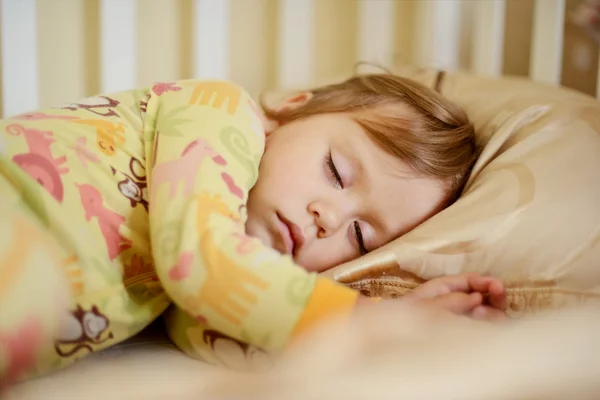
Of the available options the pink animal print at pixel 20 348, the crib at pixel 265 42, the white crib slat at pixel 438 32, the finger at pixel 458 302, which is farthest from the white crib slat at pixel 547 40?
the pink animal print at pixel 20 348

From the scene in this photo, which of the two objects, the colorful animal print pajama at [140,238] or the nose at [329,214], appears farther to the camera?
the nose at [329,214]

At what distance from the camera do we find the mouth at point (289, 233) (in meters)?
0.68

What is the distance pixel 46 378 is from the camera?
50cm

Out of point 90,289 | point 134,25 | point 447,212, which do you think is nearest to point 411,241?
point 447,212

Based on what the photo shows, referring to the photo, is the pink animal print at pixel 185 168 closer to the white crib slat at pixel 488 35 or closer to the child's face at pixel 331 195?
the child's face at pixel 331 195

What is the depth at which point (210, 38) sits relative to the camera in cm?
113

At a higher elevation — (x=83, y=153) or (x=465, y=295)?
(x=83, y=153)

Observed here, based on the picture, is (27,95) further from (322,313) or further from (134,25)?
(322,313)

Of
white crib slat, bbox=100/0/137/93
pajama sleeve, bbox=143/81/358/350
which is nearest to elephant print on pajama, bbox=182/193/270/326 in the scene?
pajama sleeve, bbox=143/81/358/350

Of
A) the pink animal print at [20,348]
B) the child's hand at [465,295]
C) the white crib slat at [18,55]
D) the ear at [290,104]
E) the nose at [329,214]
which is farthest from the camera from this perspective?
the white crib slat at [18,55]

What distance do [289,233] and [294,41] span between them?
59 centimetres

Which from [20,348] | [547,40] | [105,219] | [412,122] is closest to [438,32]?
[547,40]

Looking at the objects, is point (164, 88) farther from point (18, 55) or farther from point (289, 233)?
point (18, 55)

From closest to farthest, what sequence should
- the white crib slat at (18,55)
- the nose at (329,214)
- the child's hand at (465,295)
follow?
the child's hand at (465,295), the nose at (329,214), the white crib slat at (18,55)
